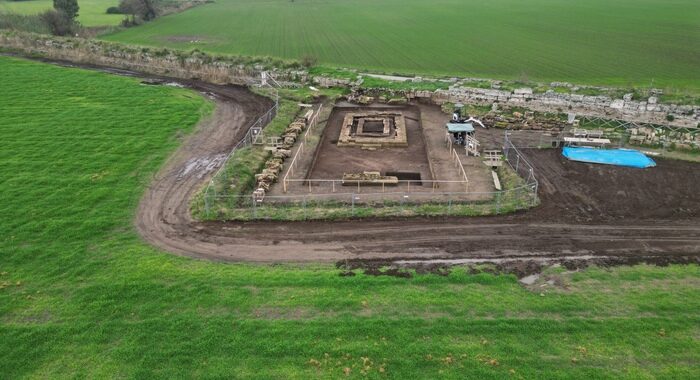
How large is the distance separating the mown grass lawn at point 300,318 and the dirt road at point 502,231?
1420 millimetres

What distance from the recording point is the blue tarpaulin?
106 feet

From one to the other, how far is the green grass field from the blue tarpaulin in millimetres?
93577

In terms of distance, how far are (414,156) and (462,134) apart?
181 inches

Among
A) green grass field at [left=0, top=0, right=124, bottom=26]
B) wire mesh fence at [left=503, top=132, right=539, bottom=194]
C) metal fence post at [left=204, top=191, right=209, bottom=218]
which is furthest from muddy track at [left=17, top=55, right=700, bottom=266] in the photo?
green grass field at [left=0, top=0, right=124, bottom=26]

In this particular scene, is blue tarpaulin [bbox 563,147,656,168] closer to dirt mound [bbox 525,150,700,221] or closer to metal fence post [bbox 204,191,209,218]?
dirt mound [bbox 525,150,700,221]

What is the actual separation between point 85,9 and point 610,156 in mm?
126499

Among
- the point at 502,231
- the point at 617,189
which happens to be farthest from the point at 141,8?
the point at 617,189

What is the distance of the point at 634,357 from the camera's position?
16484mm

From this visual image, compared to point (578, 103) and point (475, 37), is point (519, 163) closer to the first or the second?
point (578, 103)

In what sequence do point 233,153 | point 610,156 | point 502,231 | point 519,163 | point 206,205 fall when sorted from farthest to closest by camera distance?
point 233,153 → point 610,156 → point 519,163 → point 206,205 → point 502,231

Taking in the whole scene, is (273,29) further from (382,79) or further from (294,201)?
(294,201)

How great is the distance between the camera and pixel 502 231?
24594 millimetres

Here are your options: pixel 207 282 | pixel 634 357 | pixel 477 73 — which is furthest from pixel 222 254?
pixel 477 73

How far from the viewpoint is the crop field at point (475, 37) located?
58156mm
